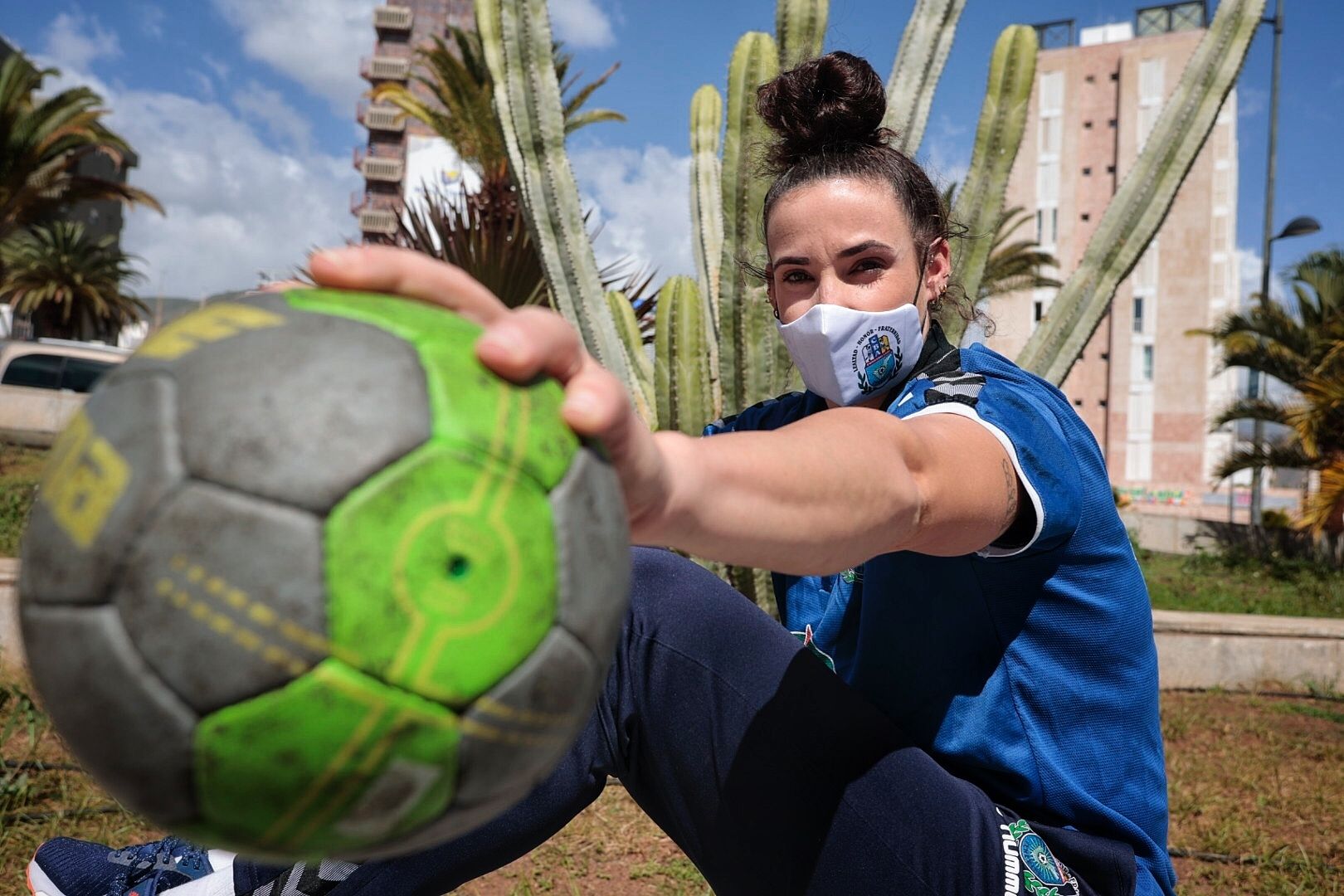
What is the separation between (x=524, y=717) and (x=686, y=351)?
12.9 feet

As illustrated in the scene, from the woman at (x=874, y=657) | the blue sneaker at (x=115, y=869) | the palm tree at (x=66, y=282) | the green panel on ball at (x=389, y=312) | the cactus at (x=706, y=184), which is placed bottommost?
the blue sneaker at (x=115, y=869)

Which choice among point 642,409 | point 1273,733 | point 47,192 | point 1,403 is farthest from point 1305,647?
point 47,192

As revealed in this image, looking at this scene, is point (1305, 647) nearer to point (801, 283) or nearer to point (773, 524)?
point (801, 283)

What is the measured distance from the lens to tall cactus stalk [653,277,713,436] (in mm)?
4746

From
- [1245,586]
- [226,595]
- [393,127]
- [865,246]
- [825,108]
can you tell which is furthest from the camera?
[393,127]

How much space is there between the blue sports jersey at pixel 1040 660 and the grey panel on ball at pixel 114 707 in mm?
1029

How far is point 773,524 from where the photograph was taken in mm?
1025

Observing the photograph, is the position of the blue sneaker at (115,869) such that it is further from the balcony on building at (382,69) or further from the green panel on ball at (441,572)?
the balcony on building at (382,69)

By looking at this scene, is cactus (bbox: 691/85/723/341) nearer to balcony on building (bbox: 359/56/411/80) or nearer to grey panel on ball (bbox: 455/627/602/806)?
grey panel on ball (bbox: 455/627/602/806)

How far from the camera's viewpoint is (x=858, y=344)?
2.06 m

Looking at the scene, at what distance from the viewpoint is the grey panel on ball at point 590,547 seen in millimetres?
893

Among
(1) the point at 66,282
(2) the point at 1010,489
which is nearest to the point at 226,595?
(2) the point at 1010,489

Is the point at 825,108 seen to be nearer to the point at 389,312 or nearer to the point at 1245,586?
the point at 389,312

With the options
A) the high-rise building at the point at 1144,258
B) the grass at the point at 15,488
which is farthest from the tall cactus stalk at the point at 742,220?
the high-rise building at the point at 1144,258
